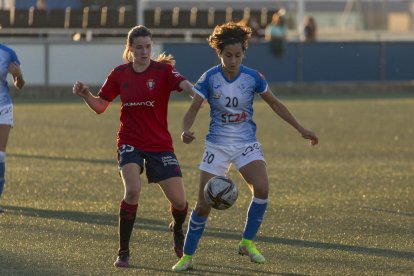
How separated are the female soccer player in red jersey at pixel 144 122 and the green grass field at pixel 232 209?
460 mm

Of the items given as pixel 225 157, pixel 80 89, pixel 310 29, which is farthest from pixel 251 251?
pixel 310 29

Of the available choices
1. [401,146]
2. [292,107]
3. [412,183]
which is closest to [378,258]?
[412,183]

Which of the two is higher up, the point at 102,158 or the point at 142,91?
the point at 142,91

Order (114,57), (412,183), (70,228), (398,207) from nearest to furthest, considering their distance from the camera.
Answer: (70,228) → (398,207) → (412,183) → (114,57)

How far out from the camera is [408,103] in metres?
30.1

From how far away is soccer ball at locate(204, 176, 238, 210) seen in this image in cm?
865

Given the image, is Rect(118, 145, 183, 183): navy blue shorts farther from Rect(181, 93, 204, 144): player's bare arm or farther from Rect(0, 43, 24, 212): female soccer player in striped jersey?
Rect(0, 43, 24, 212): female soccer player in striped jersey

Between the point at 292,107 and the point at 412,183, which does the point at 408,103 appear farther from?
the point at 412,183

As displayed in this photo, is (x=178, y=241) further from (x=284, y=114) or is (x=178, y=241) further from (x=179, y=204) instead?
(x=284, y=114)

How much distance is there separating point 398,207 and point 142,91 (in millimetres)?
4008

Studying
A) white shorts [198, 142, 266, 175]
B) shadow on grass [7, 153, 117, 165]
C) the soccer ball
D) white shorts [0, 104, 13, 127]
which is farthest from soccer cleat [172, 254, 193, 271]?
shadow on grass [7, 153, 117, 165]

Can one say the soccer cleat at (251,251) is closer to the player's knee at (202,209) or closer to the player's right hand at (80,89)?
the player's knee at (202,209)

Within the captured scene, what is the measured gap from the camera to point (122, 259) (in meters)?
8.84

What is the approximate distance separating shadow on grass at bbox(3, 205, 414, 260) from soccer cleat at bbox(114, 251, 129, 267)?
1.56 m
